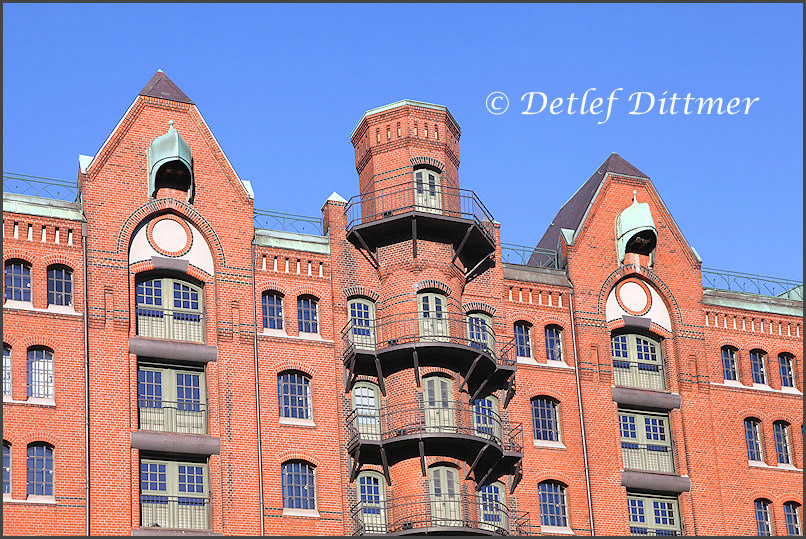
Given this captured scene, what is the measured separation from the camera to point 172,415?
53.7 m

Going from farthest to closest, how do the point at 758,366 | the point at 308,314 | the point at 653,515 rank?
the point at 758,366
the point at 653,515
the point at 308,314

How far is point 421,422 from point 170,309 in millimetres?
9709

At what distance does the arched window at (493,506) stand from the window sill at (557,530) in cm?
154

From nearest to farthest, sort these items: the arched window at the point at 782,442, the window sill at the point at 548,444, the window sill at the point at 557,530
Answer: the window sill at the point at 557,530 < the window sill at the point at 548,444 < the arched window at the point at 782,442

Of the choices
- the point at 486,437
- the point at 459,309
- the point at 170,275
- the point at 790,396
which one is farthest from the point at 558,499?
the point at 170,275

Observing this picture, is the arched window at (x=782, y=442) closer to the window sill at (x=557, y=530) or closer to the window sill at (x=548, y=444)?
the window sill at (x=548, y=444)

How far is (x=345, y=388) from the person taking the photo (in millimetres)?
56531

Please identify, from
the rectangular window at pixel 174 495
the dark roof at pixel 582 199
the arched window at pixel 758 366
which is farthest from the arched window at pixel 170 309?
the arched window at pixel 758 366

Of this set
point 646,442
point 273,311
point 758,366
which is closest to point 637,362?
point 646,442

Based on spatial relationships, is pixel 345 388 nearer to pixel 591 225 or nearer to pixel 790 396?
pixel 591 225

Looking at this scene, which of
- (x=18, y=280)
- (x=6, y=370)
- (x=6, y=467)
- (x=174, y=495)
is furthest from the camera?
(x=18, y=280)

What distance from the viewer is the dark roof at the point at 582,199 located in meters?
64.2

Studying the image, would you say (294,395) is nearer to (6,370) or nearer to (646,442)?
(6,370)

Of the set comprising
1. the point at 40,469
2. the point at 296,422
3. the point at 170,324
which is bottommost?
the point at 40,469
